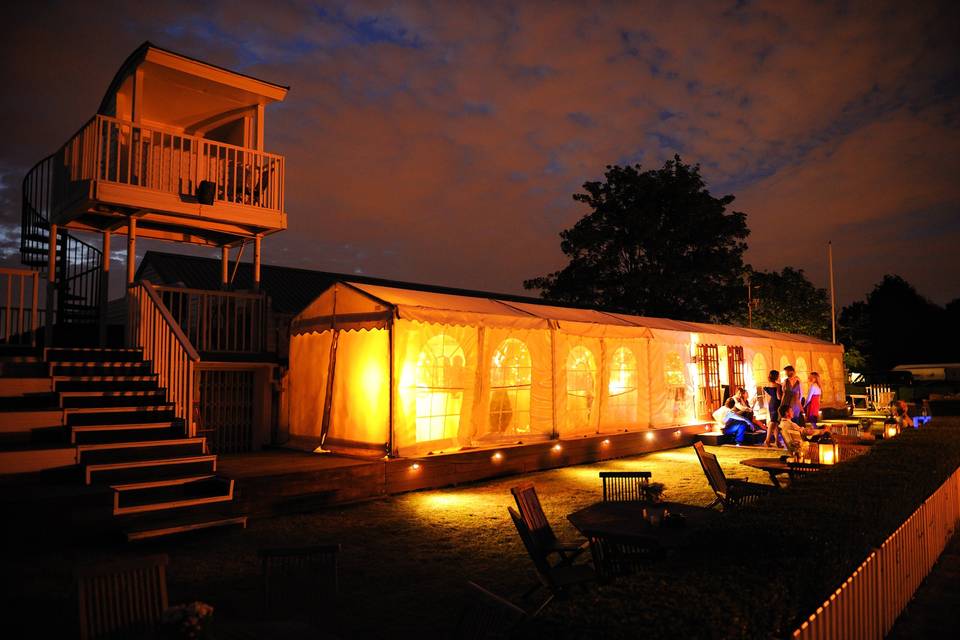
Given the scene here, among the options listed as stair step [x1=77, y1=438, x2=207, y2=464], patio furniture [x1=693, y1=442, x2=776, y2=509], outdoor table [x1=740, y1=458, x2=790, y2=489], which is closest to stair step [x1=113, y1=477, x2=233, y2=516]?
stair step [x1=77, y1=438, x2=207, y2=464]

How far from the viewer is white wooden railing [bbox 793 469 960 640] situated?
123 inches

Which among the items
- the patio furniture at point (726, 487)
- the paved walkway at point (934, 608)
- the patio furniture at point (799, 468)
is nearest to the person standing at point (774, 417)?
the patio furniture at point (799, 468)

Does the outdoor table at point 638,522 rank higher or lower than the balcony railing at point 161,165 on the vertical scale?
lower

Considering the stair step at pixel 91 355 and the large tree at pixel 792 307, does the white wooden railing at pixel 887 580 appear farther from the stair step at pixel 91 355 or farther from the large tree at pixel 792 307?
the large tree at pixel 792 307

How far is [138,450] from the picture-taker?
7.25m

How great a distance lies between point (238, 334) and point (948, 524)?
1037cm

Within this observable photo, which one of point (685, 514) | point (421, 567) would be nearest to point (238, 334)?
point (421, 567)

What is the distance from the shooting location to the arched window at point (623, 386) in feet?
42.2

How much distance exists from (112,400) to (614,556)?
257 inches

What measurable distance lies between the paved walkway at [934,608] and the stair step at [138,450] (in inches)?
279

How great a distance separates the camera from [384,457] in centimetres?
895

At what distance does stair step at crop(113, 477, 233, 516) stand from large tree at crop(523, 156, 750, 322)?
2023 cm

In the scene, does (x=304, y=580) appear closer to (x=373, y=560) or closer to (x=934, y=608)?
(x=373, y=560)

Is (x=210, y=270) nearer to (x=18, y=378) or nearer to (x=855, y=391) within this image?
(x=18, y=378)
